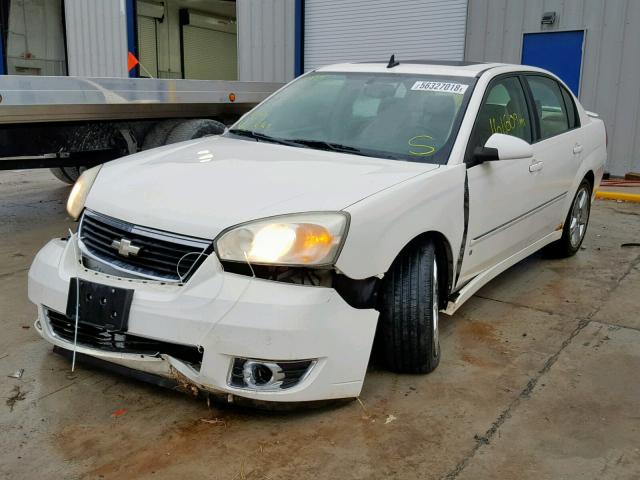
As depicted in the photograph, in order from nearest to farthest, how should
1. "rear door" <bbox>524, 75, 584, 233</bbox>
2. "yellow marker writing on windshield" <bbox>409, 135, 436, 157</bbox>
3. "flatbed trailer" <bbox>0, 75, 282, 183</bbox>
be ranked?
"yellow marker writing on windshield" <bbox>409, 135, 436, 157</bbox> → "rear door" <bbox>524, 75, 584, 233</bbox> → "flatbed trailer" <bbox>0, 75, 282, 183</bbox>

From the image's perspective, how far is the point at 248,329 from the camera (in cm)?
262

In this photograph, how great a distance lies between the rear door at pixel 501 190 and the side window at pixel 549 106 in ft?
0.65

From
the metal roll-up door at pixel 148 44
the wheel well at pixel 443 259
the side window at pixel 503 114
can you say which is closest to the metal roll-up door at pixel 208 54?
the metal roll-up door at pixel 148 44

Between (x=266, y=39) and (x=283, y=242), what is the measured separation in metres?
11.4

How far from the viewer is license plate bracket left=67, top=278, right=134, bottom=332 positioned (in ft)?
9.14

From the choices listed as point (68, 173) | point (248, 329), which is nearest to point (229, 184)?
point (248, 329)

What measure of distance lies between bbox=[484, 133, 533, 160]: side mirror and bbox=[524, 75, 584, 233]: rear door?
83 centimetres

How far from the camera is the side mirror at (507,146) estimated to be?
361 cm

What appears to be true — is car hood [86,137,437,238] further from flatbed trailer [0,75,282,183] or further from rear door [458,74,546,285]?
flatbed trailer [0,75,282,183]

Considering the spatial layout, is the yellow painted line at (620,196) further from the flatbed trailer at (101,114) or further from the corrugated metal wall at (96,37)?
the corrugated metal wall at (96,37)

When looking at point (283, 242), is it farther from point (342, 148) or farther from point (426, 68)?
point (426, 68)

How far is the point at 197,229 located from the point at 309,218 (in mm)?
470

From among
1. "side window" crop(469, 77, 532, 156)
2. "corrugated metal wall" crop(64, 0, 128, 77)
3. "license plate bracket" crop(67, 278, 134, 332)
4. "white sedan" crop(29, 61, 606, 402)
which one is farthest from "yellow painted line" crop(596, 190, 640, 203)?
"corrugated metal wall" crop(64, 0, 128, 77)

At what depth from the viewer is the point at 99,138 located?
251 inches
